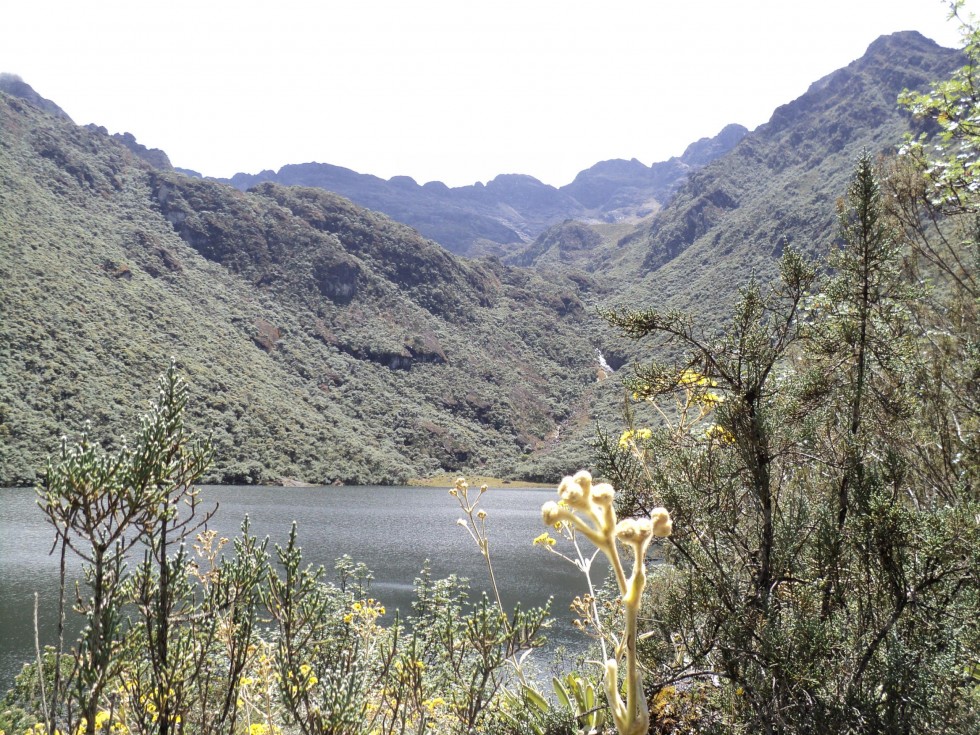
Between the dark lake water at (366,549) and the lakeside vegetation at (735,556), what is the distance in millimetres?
7479

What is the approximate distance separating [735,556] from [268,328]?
373 feet

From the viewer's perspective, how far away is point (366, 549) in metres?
30.4

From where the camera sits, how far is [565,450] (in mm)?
96062

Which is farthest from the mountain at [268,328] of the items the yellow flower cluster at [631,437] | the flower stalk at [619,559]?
the flower stalk at [619,559]

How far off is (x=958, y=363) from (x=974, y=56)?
1.92 metres

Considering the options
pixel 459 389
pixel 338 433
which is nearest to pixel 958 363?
pixel 338 433

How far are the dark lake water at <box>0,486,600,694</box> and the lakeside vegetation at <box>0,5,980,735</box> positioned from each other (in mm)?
7479

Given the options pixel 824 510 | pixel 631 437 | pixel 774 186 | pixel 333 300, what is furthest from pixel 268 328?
pixel 774 186

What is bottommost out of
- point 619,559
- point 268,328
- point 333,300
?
point 619,559

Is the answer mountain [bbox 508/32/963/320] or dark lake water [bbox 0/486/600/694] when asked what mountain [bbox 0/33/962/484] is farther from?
dark lake water [bbox 0/486/600/694]

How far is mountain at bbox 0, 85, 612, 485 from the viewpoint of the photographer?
66.2m

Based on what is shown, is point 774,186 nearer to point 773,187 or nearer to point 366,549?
point 773,187

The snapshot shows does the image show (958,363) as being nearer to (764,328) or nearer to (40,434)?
(764,328)

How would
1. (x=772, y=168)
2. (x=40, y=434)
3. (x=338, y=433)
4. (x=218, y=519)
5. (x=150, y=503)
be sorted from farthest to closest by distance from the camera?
(x=772, y=168)
(x=338, y=433)
(x=40, y=434)
(x=218, y=519)
(x=150, y=503)
